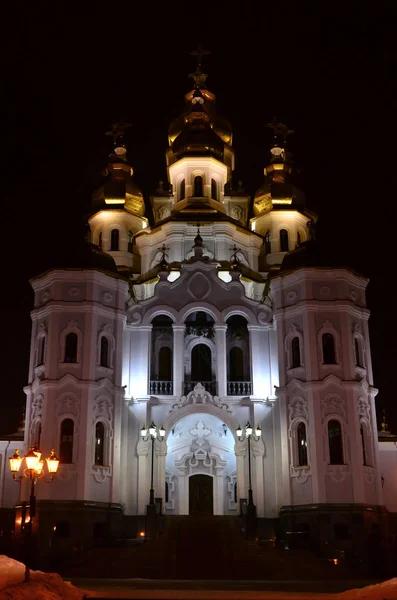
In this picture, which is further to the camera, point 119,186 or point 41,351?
point 119,186

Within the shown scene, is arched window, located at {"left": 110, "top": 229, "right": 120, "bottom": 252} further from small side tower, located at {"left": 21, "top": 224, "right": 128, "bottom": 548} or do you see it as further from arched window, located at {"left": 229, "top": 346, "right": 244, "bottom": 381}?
arched window, located at {"left": 229, "top": 346, "right": 244, "bottom": 381}

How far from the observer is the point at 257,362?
121 feet

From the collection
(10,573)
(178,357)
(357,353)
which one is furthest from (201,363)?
(10,573)

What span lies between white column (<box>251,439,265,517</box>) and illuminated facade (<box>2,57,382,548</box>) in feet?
0.19

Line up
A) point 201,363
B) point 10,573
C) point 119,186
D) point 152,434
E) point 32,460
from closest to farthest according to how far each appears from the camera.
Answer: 1. point 10,573
2. point 32,460
3. point 152,434
4. point 201,363
5. point 119,186

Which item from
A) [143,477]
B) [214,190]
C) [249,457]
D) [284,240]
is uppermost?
[214,190]

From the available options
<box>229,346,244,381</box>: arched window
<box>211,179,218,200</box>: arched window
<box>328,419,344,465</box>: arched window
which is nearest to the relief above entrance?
<box>229,346,244,381</box>: arched window

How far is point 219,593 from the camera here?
60.1 feet

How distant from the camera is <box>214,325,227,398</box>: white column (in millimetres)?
36188

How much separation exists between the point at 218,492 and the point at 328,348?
9.02 m

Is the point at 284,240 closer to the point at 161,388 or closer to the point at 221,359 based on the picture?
the point at 221,359

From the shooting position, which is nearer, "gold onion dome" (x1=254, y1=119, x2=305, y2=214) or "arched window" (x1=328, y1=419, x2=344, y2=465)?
"arched window" (x1=328, y1=419, x2=344, y2=465)

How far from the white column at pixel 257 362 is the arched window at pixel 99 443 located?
7711mm

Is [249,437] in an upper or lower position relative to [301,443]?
upper
